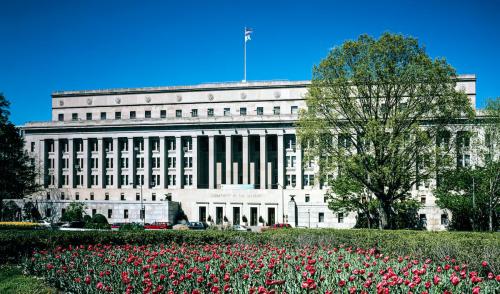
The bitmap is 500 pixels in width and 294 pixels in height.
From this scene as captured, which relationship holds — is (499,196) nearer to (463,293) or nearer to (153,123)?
(463,293)

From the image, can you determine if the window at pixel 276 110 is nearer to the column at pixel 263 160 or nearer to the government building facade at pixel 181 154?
the government building facade at pixel 181 154

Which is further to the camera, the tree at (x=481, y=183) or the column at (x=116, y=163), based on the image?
the column at (x=116, y=163)

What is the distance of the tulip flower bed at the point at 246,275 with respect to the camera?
15180mm

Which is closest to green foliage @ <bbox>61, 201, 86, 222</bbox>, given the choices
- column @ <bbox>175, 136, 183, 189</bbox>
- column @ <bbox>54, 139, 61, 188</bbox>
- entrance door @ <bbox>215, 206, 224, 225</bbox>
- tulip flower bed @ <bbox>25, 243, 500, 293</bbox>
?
column @ <bbox>54, 139, 61, 188</bbox>

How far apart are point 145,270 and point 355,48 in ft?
99.4

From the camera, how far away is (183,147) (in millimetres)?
91062

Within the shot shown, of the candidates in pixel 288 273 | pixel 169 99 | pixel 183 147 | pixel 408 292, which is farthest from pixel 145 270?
pixel 169 99

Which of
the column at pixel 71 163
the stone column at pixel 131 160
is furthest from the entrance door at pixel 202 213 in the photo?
the column at pixel 71 163

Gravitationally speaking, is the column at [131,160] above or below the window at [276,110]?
below

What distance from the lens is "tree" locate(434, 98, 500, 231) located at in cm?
5131

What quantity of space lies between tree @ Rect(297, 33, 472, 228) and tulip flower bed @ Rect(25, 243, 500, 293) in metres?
17.8

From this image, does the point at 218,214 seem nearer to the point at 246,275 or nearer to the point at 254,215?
the point at 254,215

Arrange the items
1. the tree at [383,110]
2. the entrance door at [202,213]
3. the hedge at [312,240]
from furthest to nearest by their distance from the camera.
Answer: the entrance door at [202,213]
the tree at [383,110]
the hedge at [312,240]

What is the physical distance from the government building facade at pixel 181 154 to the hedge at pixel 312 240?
44.7 metres
